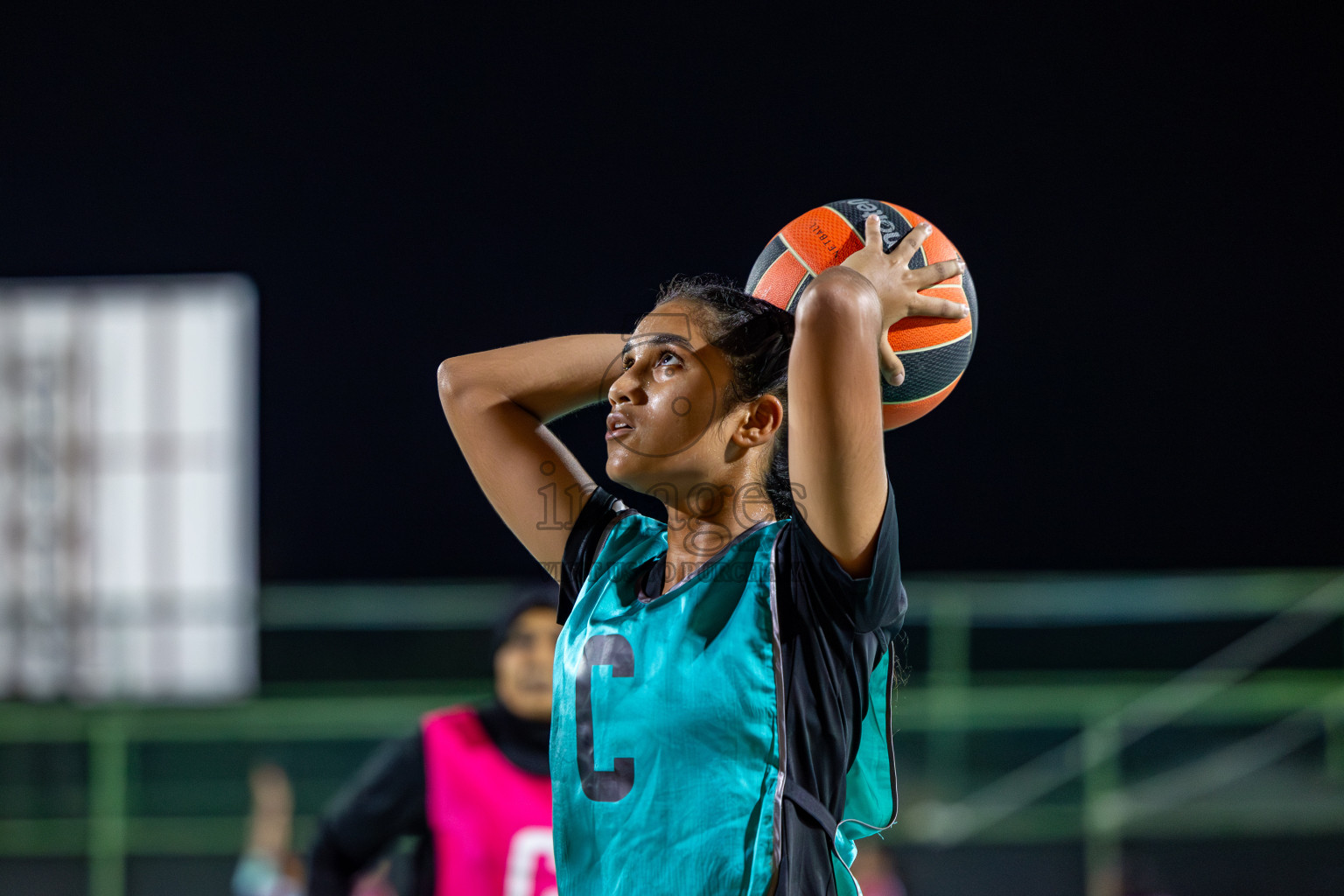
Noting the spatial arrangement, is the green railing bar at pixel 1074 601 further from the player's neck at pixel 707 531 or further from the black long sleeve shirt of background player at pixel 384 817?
the player's neck at pixel 707 531

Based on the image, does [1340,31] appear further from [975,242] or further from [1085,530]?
[1085,530]

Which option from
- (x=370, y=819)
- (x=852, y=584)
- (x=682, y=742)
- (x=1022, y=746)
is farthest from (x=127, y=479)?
(x=852, y=584)

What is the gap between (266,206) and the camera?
6.89 m

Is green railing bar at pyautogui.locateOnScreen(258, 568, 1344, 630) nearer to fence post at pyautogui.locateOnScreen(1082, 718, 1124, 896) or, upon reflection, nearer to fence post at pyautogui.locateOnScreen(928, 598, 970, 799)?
fence post at pyautogui.locateOnScreen(928, 598, 970, 799)

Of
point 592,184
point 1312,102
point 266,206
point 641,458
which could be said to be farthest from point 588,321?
point 641,458

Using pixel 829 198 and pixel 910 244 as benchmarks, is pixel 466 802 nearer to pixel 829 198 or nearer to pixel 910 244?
pixel 910 244

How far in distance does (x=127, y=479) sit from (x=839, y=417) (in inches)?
284

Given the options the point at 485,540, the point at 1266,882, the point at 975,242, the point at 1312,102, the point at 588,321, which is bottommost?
the point at 1266,882

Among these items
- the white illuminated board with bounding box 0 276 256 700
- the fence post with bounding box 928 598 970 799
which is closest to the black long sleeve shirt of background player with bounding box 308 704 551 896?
the fence post with bounding box 928 598 970 799

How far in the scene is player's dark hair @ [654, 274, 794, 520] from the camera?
1331 mm

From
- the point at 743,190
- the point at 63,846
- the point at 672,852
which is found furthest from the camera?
the point at 743,190

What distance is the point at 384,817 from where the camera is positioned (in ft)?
8.36

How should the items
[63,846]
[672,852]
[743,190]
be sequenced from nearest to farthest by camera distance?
[672,852] < [63,846] < [743,190]

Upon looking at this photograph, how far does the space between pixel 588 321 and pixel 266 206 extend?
1865 millimetres
